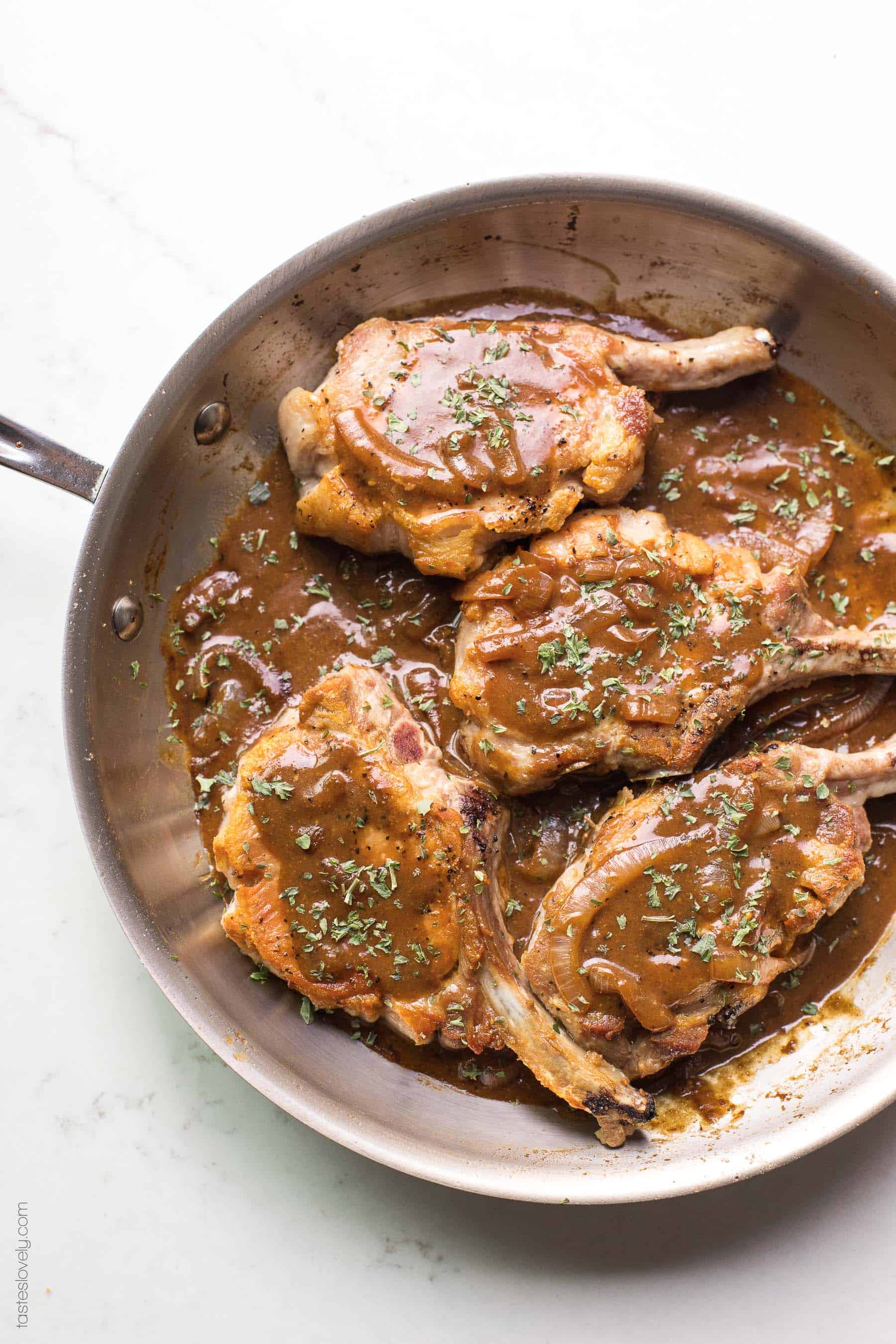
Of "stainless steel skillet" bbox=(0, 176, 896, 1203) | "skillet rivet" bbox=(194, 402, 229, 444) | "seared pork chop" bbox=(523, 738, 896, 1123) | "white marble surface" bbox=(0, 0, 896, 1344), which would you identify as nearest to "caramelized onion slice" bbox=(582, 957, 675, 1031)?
"seared pork chop" bbox=(523, 738, 896, 1123)

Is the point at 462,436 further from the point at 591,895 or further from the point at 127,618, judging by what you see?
the point at 591,895

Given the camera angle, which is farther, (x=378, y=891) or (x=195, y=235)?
(x=195, y=235)

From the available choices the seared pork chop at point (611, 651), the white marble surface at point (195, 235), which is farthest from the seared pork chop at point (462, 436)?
the white marble surface at point (195, 235)

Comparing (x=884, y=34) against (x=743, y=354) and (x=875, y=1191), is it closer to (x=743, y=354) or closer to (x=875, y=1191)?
(x=743, y=354)

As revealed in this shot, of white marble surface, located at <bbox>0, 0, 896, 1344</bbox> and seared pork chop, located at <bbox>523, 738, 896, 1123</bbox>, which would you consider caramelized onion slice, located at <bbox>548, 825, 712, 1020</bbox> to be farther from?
white marble surface, located at <bbox>0, 0, 896, 1344</bbox>

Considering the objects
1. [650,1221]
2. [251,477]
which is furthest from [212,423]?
[650,1221]

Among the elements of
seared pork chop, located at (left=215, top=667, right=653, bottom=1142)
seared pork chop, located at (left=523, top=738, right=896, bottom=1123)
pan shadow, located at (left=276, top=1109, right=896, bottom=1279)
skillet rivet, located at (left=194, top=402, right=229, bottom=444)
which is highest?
skillet rivet, located at (left=194, top=402, right=229, bottom=444)

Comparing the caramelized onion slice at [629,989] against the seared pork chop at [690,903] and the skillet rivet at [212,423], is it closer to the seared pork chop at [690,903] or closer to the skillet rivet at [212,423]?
the seared pork chop at [690,903]
